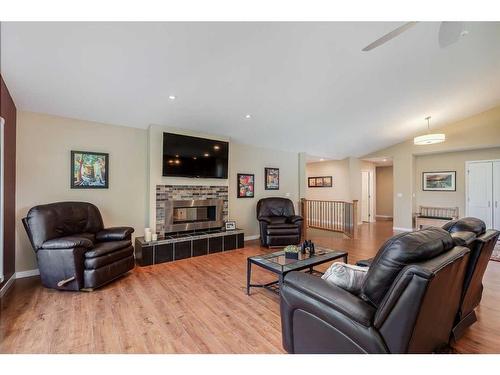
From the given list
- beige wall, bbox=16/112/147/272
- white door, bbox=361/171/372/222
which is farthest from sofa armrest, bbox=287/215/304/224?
white door, bbox=361/171/372/222

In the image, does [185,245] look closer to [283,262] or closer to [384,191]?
[283,262]

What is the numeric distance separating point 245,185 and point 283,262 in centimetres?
328

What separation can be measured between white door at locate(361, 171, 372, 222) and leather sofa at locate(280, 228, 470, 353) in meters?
7.67

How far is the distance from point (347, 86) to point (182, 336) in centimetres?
403

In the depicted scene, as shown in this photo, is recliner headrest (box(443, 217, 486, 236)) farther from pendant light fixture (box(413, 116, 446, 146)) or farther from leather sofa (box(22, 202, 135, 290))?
pendant light fixture (box(413, 116, 446, 146))

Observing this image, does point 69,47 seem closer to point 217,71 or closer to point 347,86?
point 217,71

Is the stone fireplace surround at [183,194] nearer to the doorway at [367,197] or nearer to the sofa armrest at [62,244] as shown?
the sofa armrest at [62,244]

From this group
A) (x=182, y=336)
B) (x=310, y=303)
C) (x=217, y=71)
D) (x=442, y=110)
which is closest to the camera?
(x=310, y=303)

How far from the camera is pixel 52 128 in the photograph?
357 centimetres

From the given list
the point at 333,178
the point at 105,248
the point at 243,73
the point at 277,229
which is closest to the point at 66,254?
the point at 105,248

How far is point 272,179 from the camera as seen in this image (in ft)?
21.0

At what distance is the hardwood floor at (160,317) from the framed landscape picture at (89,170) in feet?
4.90

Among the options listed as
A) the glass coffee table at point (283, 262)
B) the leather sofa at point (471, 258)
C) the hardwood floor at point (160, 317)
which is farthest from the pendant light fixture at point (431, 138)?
the glass coffee table at point (283, 262)
